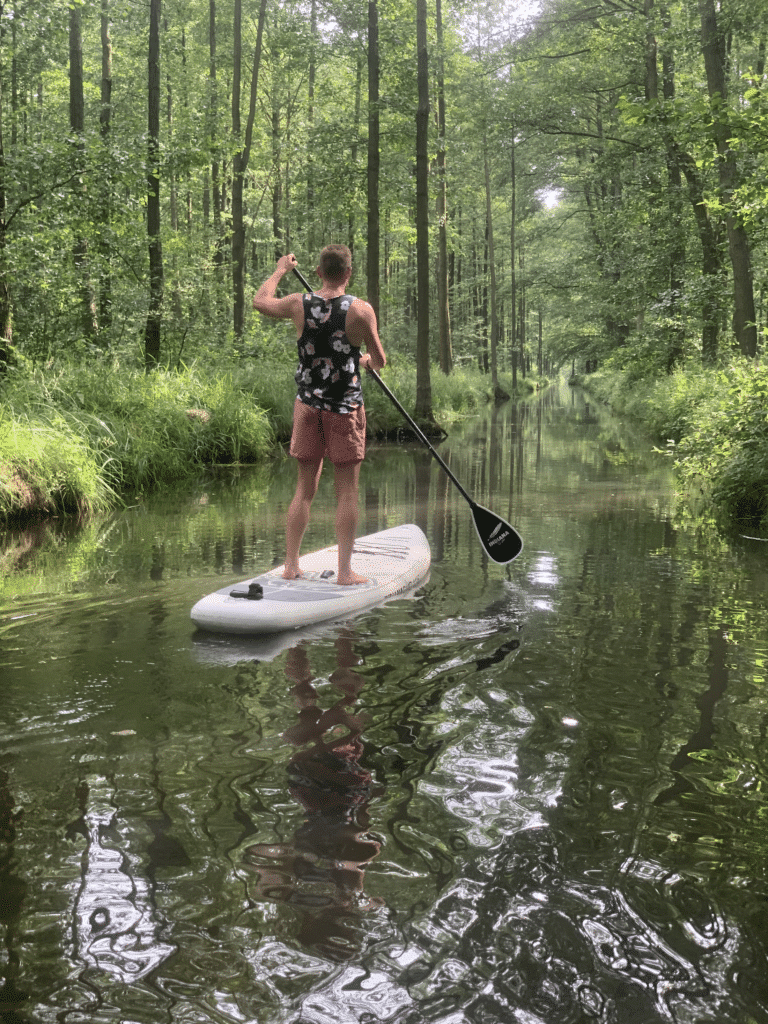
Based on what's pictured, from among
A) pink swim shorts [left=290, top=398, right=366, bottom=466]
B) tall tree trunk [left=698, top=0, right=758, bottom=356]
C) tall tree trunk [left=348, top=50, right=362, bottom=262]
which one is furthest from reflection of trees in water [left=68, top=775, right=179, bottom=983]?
tall tree trunk [left=348, top=50, right=362, bottom=262]

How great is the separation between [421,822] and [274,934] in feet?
2.17

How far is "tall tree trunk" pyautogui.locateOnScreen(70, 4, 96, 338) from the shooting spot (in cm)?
1246

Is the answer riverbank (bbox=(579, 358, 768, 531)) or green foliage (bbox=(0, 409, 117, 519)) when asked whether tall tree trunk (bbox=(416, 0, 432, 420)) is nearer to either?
riverbank (bbox=(579, 358, 768, 531))

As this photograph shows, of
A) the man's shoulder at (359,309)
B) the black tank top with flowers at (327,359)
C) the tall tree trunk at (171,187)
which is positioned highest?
the tall tree trunk at (171,187)

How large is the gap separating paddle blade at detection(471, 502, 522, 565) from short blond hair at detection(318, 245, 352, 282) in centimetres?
197

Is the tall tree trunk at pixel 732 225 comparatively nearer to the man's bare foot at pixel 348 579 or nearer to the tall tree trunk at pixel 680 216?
the tall tree trunk at pixel 680 216

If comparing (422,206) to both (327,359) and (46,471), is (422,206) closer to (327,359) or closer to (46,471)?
(46,471)

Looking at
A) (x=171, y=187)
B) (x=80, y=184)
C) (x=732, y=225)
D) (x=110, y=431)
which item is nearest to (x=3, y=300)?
(x=80, y=184)

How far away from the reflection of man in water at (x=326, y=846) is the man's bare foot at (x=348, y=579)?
2027mm

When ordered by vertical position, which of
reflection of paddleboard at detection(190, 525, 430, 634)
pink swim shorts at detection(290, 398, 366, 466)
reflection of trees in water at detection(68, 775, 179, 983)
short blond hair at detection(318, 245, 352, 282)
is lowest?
reflection of trees in water at detection(68, 775, 179, 983)

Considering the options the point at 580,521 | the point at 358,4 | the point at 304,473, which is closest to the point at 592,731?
the point at 304,473

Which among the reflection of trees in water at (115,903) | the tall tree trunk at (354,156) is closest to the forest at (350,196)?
the tall tree trunk at (354,156)

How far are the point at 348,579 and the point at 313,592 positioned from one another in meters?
0.36

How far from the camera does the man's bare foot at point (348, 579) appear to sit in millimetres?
5516
